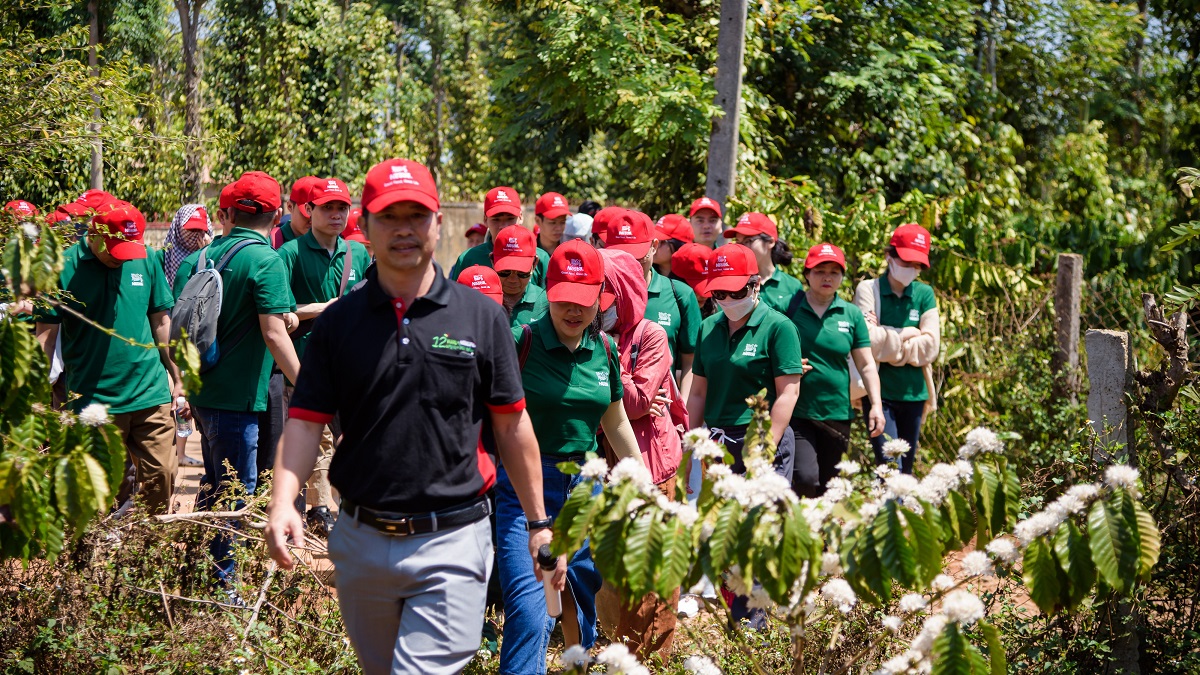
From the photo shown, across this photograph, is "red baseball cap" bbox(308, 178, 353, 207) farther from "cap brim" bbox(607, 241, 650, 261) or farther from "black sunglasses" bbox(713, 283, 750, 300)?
"black sunglasses" bbox(713, 283, 750, 300)

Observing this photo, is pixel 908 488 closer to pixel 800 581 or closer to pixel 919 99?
pixel 800 581

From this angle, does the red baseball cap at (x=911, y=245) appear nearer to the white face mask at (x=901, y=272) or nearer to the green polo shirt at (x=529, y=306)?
the white face mask at (x=901, y=272)

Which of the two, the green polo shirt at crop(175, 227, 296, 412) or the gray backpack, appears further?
the green polo shirt at crop(175, 227, 296, 412)

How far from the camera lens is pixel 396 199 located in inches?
128

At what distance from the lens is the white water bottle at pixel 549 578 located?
3.78 meters

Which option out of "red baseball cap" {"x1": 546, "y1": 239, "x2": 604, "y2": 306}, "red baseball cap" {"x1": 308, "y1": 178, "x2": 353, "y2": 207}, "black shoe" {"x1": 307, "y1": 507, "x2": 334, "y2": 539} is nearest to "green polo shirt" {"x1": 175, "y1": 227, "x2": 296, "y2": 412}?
"black shoe" {"x1": 307, "y1": 507, "x2": 334, "y2": 539}

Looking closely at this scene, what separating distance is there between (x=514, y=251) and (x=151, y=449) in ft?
6.93

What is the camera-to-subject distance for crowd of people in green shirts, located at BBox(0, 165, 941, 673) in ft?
15.0

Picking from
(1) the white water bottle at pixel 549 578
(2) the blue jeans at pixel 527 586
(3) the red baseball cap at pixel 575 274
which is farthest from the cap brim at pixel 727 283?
(1) the white water bottle at pixel 549 578

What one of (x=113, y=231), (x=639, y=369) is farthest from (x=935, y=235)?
Answer: (x=113, y=231)

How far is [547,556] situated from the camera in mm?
3789

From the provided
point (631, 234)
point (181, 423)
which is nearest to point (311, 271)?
point (181, 423)

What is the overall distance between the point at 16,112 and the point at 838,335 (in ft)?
14.0

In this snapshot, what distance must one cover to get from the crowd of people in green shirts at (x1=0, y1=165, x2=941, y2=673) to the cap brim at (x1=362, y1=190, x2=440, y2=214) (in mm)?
933
